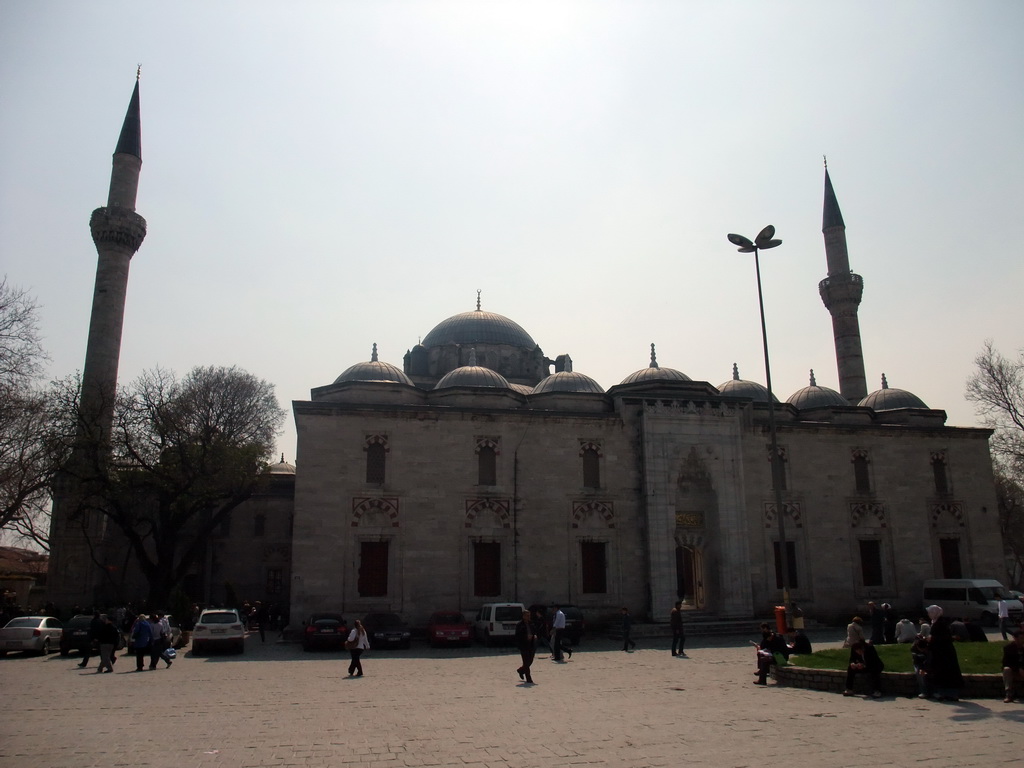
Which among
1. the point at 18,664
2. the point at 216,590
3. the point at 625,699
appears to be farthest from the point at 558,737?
the point at 216,590

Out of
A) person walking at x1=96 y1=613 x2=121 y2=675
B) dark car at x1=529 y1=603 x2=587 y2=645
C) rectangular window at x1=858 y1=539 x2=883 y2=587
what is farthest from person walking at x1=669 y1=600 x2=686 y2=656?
rectangular window at x1=858 y1=539 x2=883 y2=587

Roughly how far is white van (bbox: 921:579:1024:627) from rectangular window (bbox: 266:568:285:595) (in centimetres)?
2412

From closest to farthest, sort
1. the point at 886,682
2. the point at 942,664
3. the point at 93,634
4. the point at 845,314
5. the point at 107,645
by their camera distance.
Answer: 1. the point at 942,664
2. the point at 886,682
3. the point at 107,645
4. the point at 93,634
5. the point at 845,314

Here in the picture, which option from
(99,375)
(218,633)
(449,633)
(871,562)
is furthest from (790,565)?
(99,375)

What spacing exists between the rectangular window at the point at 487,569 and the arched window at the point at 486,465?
1.95 meters

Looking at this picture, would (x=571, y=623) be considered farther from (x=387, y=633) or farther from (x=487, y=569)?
(x=387, y=633)

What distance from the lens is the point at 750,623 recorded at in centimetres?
2316

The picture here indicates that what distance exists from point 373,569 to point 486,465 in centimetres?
466

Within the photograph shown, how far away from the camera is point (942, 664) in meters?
9.70

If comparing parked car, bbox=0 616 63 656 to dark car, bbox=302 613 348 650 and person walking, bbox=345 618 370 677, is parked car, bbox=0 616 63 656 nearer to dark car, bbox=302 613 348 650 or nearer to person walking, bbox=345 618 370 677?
dark car, bbox=302 613 348 650

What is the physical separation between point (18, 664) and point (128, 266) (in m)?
18.1

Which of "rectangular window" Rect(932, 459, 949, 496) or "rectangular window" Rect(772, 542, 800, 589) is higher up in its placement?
"rectangular window" Rect(932, 459, 949, 496)

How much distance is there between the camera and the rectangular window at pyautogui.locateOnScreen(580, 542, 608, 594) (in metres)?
23.8

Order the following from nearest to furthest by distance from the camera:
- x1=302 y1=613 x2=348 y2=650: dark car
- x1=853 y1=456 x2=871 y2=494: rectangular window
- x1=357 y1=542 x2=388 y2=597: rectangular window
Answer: x1=302 y1=613 x2=348 y2=650: dark car, x1=357 y1=542 x2=388 y2=597: rectangular window, x1=853 y1=456 x2=871 y2=494: rectangular window
